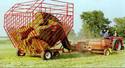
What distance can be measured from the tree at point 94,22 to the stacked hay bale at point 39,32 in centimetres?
1202

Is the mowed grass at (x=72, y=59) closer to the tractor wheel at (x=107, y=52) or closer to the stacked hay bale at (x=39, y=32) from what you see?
the tractor wheel at (x=107, y=52)

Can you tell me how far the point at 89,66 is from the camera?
11.4 meters

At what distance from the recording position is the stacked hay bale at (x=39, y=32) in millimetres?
14321

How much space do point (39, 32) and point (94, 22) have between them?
15.8m

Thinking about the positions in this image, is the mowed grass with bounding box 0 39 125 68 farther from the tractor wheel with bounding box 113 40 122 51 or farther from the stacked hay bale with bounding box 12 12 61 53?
the stacked hay bale with bounding box 12 12 61 53

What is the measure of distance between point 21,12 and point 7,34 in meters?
1.31

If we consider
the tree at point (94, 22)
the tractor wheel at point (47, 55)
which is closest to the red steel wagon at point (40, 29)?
the tractor wheel at point (47, 55)

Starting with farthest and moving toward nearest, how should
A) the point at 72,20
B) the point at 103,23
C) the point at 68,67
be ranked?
the point at 103,23, the point at 72,20, the point at 68,67

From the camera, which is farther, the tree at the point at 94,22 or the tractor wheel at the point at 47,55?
the tree at the point at 94,22

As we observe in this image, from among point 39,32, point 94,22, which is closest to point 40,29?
point 39,32

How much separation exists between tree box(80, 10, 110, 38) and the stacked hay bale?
1202cm

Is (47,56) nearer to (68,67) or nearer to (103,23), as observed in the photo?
(68,67)

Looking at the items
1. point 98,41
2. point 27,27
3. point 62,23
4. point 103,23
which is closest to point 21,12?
point 27,27

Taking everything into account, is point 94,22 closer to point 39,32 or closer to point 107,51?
point 107,51
